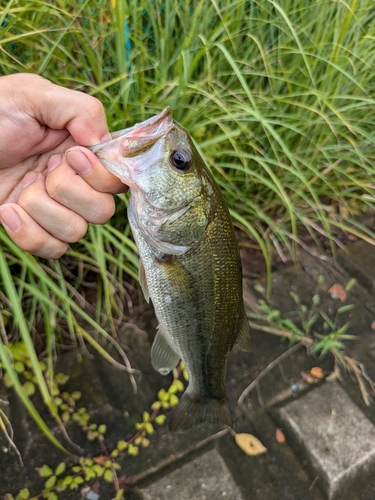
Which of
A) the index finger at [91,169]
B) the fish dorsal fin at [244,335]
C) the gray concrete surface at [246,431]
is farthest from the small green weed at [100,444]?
the index finger at [91,169]

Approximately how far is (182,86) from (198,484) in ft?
5.03

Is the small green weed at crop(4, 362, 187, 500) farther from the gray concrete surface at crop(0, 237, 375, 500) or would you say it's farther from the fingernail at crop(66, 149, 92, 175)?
the fingernail at crop(66, 149, 92, 175)

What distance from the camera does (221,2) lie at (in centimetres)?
183

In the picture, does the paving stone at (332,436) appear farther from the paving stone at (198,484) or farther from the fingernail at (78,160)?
the fingernail at (78,160)

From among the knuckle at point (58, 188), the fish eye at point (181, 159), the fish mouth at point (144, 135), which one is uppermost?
the fish mouth at point (144, 135)

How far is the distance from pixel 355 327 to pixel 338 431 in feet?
1.92

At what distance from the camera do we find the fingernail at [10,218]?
1.10 metres

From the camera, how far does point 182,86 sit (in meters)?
1.45

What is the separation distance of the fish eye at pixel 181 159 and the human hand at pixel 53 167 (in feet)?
0.67

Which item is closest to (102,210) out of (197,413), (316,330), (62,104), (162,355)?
(62,104)

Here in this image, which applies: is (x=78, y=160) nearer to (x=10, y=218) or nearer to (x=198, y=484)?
(x=10, y=218)

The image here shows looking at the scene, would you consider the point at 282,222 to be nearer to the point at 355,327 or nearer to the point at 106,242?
the point at 355,327

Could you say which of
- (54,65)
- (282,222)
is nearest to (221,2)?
(54,65)

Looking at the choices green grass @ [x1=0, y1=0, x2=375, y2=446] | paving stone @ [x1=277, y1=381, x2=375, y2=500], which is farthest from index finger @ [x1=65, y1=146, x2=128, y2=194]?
paving stone @ [x1=277, y1=381, x2=375, y2=500]
